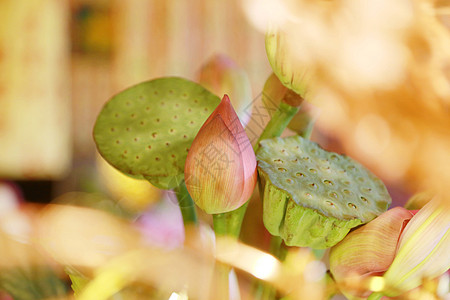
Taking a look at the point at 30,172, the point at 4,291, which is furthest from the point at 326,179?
the point at 30,172

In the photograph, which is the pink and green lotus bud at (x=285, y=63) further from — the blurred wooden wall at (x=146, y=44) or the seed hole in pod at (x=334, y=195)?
the blurred wooden wall at (x=146, y=44)

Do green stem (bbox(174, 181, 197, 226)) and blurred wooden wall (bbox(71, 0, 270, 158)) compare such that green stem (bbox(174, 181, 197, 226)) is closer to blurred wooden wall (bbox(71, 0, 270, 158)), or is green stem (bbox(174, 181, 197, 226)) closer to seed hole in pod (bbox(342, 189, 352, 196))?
seed hole in pod (bbox(342, 189, 352, 196))

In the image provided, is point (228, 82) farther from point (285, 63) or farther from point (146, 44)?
point (146, 44)

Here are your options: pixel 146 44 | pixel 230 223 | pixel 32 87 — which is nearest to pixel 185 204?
pixel 230 223

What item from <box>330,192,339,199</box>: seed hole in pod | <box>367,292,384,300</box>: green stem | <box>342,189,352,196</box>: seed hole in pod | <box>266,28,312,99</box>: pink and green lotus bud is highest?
<box>266,28,312,99</box>: pink and green lotus bud

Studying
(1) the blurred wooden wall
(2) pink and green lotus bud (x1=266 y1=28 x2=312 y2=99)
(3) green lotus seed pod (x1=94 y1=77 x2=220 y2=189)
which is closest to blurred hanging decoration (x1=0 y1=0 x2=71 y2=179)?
(1) the blurred wooden wall

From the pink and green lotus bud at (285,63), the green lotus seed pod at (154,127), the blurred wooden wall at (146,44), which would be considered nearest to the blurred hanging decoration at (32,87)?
the blurred wooden wall at (146,44)

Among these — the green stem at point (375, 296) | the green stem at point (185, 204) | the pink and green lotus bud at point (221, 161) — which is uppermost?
the pink and green lotus bud at point (221, 161)
